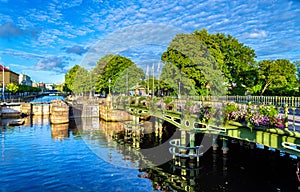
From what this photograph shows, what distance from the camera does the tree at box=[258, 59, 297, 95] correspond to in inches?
1630

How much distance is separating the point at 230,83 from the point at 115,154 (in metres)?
27.1

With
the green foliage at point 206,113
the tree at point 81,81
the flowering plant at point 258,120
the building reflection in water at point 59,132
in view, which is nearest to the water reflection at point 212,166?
the green foliage at point 206,113

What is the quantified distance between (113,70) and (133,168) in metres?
50.2

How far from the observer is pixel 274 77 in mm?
41469

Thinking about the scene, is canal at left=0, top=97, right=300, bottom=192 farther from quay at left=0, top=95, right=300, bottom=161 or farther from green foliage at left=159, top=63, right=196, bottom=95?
green foliage at left=159, top=63, right=196, bottom=95

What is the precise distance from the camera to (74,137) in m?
30.7

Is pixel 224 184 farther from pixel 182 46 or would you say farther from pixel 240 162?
pixel 182 46

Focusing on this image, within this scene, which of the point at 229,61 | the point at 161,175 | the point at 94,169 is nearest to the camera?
the point at 161,175

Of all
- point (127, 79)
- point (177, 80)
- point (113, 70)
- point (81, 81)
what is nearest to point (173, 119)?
point (177, 80)

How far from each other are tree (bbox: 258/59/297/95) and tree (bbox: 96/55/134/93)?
34.1m

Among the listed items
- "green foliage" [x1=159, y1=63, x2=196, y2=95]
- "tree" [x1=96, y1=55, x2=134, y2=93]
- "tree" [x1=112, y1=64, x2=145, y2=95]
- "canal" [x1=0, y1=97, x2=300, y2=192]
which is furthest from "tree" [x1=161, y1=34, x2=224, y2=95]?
"tree" [x1=96, y1=55, x2=134, y2=93]

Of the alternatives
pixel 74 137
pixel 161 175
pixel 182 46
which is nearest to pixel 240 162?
pixel 161 175

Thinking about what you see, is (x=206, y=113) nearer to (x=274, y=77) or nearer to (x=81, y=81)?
(x=274, y=77)

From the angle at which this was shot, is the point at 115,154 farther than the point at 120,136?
No
